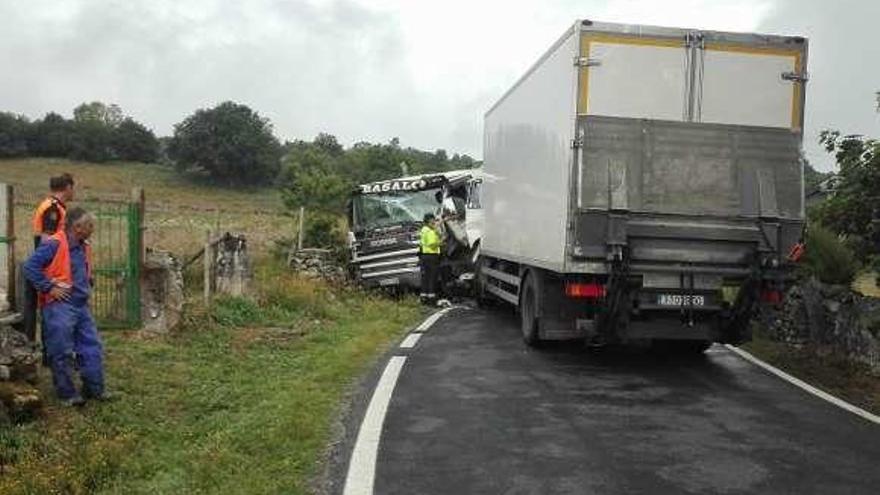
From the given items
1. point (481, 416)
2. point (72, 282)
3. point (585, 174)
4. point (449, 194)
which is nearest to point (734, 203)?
point (585, 174)

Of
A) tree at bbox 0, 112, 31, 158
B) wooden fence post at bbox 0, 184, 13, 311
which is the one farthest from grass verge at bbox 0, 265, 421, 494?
tree at bbox 0, 112, 31, 158

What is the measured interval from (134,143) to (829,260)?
85.5m

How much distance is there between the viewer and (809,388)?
363 inches

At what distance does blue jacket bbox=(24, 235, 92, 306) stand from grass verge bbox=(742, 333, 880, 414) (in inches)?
273

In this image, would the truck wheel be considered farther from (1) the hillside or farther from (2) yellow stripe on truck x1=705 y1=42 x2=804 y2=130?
(1) the hillside

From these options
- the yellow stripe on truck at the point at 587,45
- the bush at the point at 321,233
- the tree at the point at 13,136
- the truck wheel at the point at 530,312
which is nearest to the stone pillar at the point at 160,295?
the truck wheel at the point at 530,312

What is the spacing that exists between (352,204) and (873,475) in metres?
15.0

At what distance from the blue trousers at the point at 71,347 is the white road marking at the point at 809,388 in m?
6.52

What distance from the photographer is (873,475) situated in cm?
600

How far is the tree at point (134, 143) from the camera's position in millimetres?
88125

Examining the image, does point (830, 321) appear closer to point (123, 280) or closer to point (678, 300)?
point (678, 300)

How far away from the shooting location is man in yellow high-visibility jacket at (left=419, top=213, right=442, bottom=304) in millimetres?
17453

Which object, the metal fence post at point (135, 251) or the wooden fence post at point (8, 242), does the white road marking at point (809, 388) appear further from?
the wooden fence post at point (8, 242)

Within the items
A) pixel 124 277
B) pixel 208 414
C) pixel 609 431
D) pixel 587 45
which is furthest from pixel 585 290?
pixel 124 277
